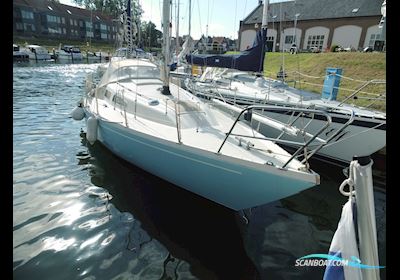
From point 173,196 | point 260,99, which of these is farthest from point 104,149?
point 260,99

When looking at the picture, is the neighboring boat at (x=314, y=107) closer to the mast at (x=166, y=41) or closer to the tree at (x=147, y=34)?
the mast at (x=166, y=41)

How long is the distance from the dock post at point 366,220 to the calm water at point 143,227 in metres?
2.13

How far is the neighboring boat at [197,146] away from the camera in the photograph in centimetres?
372

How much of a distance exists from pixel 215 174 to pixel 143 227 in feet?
5.18

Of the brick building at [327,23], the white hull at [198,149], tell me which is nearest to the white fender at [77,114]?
the white hull at [198,149]

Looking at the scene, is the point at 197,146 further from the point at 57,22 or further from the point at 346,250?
the point at 57,22

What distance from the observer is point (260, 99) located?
8453 millimetres

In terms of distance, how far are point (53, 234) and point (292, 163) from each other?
3920mm

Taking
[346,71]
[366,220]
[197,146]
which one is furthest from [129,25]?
[366,220]

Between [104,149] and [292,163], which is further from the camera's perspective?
[104,149]

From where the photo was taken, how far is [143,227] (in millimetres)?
4449
